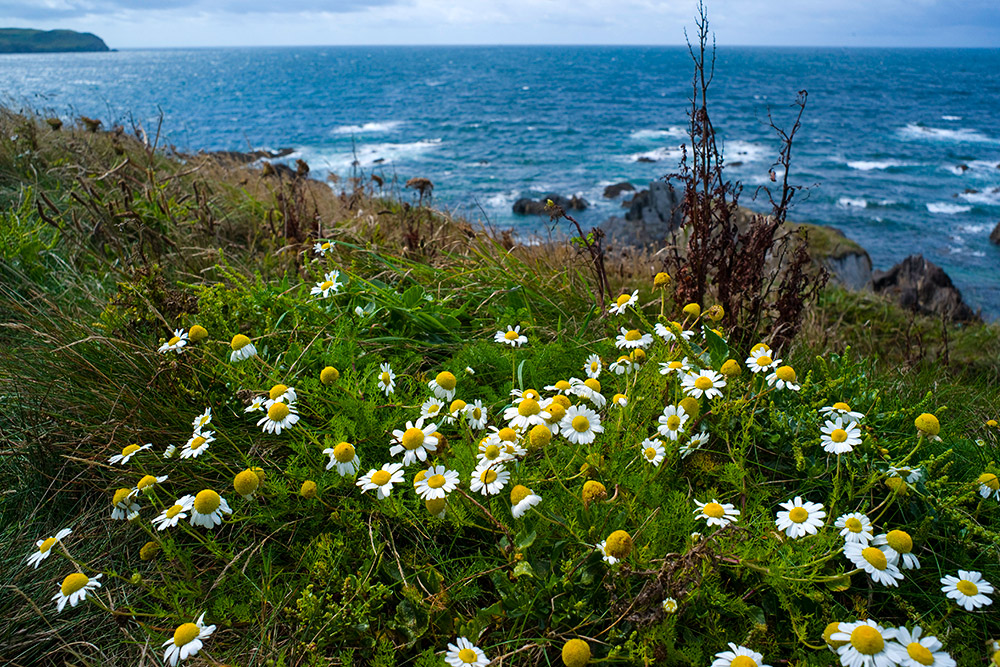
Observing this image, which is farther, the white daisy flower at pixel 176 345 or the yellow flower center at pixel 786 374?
the white daisy flower at pixel 176 345

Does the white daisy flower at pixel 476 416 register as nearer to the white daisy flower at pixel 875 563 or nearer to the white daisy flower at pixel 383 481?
the white daisy flower at pixel 383 481

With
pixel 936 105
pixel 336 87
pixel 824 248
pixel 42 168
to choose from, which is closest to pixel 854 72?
pixel 936 105

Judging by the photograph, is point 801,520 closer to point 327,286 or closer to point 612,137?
point 327,286

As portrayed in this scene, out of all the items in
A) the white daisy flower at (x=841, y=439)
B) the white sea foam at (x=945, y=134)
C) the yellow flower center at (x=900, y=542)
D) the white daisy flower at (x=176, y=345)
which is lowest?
the yellow flower center at (x=900, y=542)

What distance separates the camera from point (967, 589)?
4.22ft

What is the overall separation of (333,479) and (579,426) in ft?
2.60

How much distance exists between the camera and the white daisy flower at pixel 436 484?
148 cm

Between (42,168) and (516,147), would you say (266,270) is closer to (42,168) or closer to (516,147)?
(42,168)

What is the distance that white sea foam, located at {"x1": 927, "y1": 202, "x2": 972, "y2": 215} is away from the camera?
24.4 m

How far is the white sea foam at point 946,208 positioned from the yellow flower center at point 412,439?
30.5 meters

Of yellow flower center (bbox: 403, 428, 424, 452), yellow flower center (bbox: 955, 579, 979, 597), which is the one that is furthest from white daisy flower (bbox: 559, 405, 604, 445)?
yellow flower center (bbox: 955, 579, 979, 597)

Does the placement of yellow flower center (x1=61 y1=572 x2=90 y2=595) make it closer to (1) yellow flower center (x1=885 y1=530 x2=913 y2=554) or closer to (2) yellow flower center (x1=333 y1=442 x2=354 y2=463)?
(2) yellow flower center (x1=333 y1=442 x2=354 y2=463)

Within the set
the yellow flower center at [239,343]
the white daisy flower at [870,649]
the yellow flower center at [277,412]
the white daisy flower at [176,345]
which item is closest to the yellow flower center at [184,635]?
the yellow flower center at [277,412]

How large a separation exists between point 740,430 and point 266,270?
3142 mm
